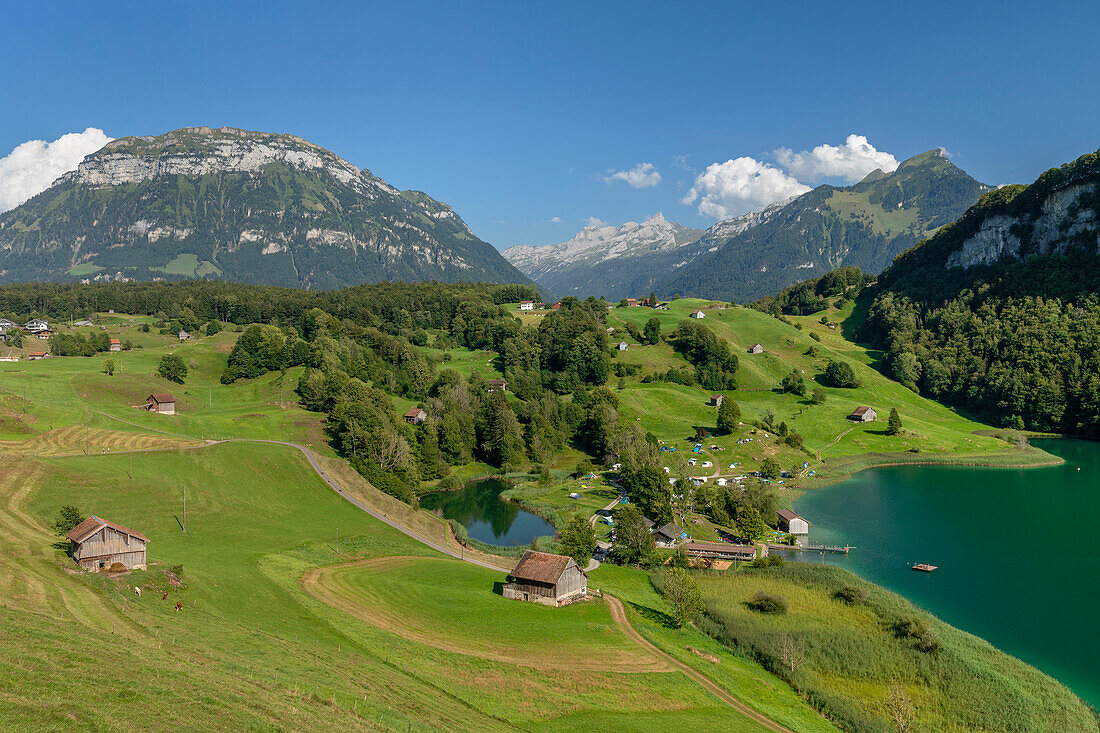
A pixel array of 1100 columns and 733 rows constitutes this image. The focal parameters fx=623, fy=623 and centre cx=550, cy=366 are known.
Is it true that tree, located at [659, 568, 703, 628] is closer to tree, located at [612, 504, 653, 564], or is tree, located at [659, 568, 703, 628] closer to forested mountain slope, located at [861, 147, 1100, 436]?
tree, located at [612, 504, 653, 564]

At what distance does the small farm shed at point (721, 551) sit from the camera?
6627 cm

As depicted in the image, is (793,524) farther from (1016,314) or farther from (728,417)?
(1016,314)

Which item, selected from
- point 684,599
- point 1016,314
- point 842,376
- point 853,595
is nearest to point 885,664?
point 853,595

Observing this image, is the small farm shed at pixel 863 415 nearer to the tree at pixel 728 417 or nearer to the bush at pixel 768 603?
the tree at pixel 728 417

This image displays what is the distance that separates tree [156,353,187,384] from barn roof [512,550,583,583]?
97497mm

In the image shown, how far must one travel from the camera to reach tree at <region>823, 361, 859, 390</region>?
5630 inches

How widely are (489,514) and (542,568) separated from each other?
3688cm

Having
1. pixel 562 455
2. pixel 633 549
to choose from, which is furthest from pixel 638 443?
pixel 633 549

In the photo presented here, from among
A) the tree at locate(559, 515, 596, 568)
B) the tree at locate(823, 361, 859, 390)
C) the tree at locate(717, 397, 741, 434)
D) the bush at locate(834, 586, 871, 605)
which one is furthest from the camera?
the tree at locate(823, 361, 859, 390)

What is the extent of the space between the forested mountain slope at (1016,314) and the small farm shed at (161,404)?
156m

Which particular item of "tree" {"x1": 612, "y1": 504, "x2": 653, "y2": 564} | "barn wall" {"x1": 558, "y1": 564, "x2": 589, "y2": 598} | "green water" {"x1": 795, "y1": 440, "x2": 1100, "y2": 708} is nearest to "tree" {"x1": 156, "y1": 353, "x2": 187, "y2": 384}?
"tree" {"x1": 612, "y1": 504, "x2": 653, "y2": 564}

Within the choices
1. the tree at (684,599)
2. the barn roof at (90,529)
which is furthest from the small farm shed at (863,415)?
the barn roof at (90,529)

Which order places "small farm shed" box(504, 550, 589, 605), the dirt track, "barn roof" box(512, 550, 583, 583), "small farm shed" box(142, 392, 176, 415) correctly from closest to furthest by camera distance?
the dirt track → "small farm shed" box(504, 550, 589, 605) → "barn roof" box(512, 550, 583, 583) → "small farm shed" box(142, 392, 176, 415)

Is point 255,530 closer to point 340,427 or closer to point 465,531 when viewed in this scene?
point 465,531
